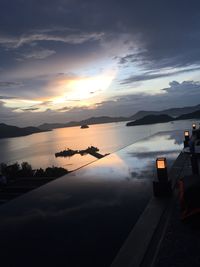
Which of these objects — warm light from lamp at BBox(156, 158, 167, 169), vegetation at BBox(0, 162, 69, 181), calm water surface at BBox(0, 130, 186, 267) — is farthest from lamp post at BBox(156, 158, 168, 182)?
vegetation at BBox(0, 162, 69, 181)

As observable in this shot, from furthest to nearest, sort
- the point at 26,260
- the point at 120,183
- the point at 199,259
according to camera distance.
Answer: the point at 120,183
the point at 26,260
the point at 199,259

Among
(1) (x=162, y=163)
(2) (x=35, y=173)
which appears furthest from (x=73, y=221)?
(2) (x=35, y=173)

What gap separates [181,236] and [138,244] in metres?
0.49

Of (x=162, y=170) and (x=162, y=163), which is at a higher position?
(x=162, y=163)

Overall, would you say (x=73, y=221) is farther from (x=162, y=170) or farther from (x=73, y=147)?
(x=73, y=147)

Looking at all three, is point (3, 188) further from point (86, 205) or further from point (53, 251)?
point (53, 251)

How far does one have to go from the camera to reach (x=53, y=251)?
2.94 meters

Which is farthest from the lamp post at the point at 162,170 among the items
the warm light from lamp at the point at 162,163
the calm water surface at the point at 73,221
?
the calm water surface at the point at 73,221

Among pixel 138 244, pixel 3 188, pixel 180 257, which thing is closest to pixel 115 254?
pixel 138 244

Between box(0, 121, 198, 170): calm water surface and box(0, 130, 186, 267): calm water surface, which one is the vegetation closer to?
box(0, 121, 198, 170): calm water surface

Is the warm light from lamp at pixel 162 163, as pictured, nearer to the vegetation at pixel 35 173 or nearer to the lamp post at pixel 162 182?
the lamp post at pixel 162 182

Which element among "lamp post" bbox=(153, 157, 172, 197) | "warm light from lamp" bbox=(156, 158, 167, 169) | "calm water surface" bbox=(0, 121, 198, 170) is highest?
"warm light from lamp" bbox=(156, 158, 167, 169)

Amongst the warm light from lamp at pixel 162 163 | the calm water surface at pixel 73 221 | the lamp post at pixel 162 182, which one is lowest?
the calm water surface at pixel 73 221

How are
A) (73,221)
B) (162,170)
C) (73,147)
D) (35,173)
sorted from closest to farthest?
(73,221) → (162,170) → (35,173) → (73,147)
